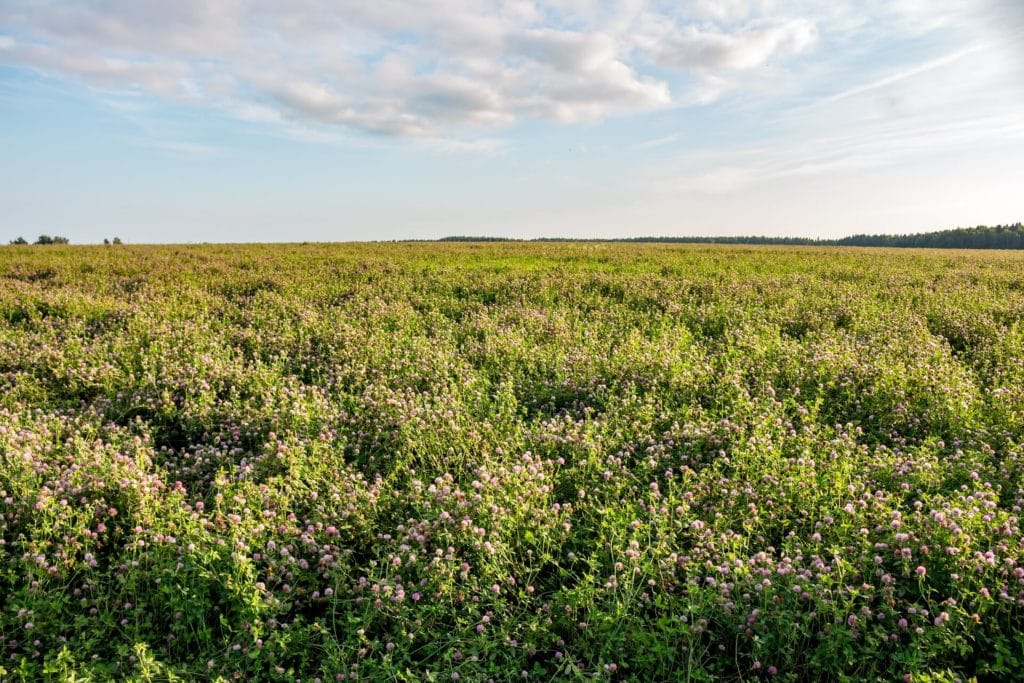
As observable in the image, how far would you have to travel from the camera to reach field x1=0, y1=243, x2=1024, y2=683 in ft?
9.84

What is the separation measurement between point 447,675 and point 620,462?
89.2 inches

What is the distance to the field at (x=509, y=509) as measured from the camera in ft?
9.84

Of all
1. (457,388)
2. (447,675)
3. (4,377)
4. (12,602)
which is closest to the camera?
(447,675)

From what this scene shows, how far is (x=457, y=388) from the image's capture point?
638 centimetres

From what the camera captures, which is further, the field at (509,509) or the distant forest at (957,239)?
the distant forest at (957,239)

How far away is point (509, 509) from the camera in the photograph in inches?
153

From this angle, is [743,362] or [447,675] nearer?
[447,675]

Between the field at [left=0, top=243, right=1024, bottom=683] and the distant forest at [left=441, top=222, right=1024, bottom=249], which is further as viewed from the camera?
the distant forest at [left=441, top=222, right=1024, bottom=249]

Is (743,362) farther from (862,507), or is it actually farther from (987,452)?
(862,507)

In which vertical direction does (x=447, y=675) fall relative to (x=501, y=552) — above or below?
below

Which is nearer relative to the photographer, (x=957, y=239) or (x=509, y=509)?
(x=509, y=509)

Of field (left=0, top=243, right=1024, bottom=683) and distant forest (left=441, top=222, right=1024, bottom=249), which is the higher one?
distant forest (left=441, top=222, right=1024, bottom=249)

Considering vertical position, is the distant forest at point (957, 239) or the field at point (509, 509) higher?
the distant forest at point (957, 239)

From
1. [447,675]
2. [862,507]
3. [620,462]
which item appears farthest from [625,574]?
[862,507]
